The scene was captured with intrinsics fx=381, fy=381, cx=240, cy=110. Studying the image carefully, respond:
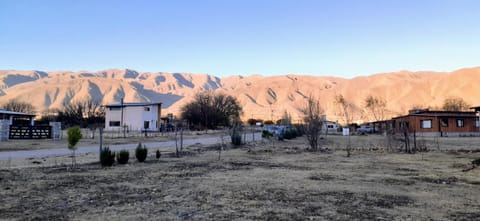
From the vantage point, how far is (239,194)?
7113 mm

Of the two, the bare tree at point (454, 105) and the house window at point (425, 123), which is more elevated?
the bare tree at point (454, 105)

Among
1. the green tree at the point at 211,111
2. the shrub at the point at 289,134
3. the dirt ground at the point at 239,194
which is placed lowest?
the dirt ground at the point at 239,194

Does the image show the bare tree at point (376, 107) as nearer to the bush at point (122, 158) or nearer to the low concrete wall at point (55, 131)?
the low concrete wall at point (55, 131)

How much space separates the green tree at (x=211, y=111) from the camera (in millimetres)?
68750

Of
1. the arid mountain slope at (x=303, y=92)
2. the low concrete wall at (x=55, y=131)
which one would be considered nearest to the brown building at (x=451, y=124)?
the low concrete wall at (x=55, y=131)

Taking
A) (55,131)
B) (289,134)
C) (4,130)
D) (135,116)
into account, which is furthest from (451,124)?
(4,130)

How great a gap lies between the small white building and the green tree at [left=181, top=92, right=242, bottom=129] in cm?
981

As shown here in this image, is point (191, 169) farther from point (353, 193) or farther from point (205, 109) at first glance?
point (205, 109)

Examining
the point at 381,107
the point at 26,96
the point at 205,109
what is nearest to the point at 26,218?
the point at 205,109

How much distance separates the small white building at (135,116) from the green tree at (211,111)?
9809 mm

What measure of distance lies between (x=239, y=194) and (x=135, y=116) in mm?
53870

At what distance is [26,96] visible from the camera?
156125mm

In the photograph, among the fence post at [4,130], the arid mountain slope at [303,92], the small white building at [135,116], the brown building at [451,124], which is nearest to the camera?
the fence post at [4,130]

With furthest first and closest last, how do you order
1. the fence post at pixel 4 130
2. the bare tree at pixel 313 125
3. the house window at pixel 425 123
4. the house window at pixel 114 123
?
the house window at pixel 114 123 < the house window at pixel 425 123 < the fence post at pixel 4 130 < the bare tree at pixel 313 125
